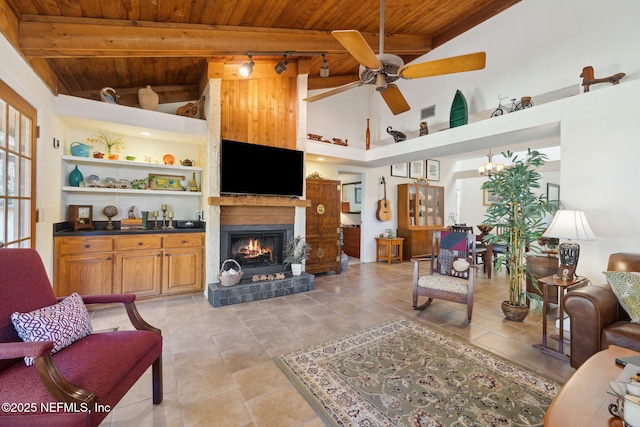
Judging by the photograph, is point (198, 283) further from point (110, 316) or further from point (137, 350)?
point (137, 350)

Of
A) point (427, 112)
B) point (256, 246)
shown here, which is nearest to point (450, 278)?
point (256, 246)

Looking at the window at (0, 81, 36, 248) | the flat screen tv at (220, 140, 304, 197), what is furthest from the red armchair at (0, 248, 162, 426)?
the flat screen tv at (220, 140, 304, 197)

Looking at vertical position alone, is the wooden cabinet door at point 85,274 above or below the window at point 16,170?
below

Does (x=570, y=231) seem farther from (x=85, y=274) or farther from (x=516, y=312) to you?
(x=85, y=274)

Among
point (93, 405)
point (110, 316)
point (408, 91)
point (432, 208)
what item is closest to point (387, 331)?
point (93, 405)

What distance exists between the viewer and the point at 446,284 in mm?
3270

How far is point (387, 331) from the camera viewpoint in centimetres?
285

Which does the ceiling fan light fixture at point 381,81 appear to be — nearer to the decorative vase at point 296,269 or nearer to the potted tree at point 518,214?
the potted tree at point 518,214

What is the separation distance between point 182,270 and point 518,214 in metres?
4.33

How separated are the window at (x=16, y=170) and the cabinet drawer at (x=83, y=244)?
0.58 m

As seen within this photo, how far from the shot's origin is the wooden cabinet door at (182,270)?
3.78 metres

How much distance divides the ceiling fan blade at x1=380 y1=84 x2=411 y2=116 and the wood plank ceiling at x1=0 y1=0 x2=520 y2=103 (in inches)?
50.3

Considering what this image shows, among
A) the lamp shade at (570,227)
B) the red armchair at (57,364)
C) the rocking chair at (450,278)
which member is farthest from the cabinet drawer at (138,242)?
the lamp shade at (570,227)

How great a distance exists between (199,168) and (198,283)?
5.62 ft
